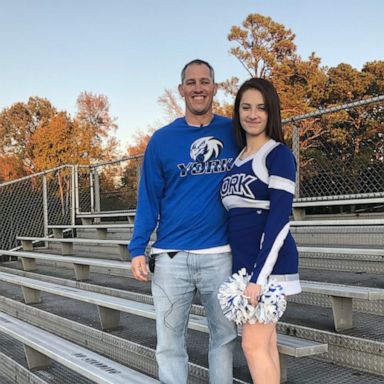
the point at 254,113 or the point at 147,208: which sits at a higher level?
the point at 254,113

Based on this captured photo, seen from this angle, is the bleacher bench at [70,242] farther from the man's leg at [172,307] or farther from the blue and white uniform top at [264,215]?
the blue and white uniform top at [264,215]

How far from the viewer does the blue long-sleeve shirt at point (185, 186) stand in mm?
1638

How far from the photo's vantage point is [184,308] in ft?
5.55

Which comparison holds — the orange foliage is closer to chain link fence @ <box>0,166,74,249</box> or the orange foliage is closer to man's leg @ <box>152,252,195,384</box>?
chain link fence @ <box>0,166,74,249</box>

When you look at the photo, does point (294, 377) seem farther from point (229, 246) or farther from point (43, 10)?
point (43, 10)

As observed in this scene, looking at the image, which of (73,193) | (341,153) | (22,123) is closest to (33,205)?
(73,193)

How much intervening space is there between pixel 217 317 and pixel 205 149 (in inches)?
22.7

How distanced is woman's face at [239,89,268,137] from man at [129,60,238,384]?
17 centimetres

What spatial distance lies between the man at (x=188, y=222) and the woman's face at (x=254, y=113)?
168 mm

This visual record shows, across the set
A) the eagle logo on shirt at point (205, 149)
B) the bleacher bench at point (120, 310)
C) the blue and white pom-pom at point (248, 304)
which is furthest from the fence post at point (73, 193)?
the blue and white pom-pom at point (248, 304)

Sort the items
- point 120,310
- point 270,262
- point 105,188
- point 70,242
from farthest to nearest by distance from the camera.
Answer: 1. point 105,188
2. point 70,242
3. point 120,310
4. point 270,262

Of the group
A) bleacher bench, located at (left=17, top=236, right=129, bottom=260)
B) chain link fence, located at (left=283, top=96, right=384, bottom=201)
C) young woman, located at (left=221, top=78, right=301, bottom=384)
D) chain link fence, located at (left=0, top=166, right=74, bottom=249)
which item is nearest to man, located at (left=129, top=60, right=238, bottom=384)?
young woman, located at (left=221, top=78, right=301, bottom=384)

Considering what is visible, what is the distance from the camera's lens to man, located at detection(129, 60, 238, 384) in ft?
5.36

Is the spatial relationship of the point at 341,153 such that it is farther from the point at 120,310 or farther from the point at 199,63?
the point at 199,63
